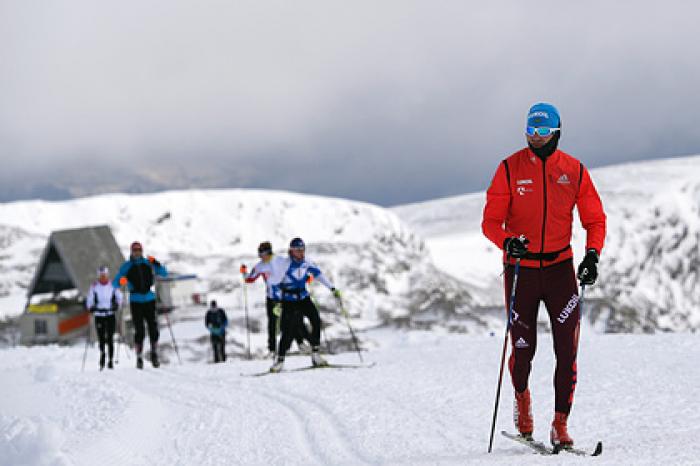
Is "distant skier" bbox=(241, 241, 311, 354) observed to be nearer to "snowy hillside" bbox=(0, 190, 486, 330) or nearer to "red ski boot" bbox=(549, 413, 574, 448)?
"red ski boot" bbox=(549, 413, 574, 448)

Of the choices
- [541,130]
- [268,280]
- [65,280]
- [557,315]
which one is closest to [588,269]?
[557,315]

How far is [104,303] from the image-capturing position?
14.1 metres

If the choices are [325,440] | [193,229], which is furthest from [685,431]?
[193,229]

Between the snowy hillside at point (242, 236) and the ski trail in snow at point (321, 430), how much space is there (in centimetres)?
5789

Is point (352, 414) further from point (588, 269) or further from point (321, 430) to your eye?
point (588, 269)

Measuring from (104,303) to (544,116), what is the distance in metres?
11.4

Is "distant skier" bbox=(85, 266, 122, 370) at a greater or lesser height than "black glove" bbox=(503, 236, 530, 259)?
lesser

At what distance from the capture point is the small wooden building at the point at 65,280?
127 feet

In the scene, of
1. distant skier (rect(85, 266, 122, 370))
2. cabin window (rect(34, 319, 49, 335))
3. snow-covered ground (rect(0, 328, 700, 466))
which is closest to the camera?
snow-covered ground (rect(0, 328, 700, 466))

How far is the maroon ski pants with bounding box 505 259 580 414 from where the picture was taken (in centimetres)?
507

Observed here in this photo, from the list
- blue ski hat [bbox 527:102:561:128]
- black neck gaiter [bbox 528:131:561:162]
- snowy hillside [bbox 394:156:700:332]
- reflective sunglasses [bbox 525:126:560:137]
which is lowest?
snowy hillside [bbox 394:156:700:332]

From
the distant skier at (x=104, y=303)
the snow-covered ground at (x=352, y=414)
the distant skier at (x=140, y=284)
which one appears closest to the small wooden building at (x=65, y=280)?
the distant skier at (x=104, y=303)

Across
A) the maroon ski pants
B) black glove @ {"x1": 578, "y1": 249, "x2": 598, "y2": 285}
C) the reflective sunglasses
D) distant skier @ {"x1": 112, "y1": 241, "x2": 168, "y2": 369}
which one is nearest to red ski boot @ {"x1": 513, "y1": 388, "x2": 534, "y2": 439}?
the maroon ski pants

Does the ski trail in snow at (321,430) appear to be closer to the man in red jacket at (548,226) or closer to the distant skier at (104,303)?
the man in red jacket at (548,226)
